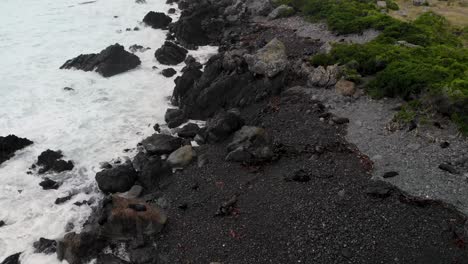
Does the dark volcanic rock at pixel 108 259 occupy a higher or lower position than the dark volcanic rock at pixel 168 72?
higher

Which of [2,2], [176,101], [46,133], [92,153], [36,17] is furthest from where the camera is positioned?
[2,2]

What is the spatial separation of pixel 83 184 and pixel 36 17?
39.7 metres

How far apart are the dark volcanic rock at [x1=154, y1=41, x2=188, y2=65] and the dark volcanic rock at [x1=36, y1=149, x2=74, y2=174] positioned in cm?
1640

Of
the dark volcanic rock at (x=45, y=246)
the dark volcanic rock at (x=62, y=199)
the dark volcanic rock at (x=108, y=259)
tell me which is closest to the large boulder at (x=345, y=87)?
the dark volcanic rock at (x=108, y=259)

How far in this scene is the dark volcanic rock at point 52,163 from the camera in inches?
913

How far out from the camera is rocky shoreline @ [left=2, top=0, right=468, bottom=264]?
15.1 m

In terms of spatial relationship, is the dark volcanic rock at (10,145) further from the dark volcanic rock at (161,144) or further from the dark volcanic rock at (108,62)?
the dark volcanic rock at (108,62)

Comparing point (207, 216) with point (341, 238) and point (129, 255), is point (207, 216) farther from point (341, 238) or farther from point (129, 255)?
point (341, 238)

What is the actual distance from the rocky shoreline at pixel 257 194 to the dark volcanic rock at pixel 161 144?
0.09 metres

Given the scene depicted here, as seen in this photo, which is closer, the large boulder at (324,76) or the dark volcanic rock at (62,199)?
the dark volcanic rock at (62,199)

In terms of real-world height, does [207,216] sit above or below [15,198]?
above

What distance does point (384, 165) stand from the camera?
722 inches

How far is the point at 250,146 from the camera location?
2127 cm

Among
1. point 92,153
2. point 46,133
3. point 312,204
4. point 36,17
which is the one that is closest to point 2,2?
point 36,17
